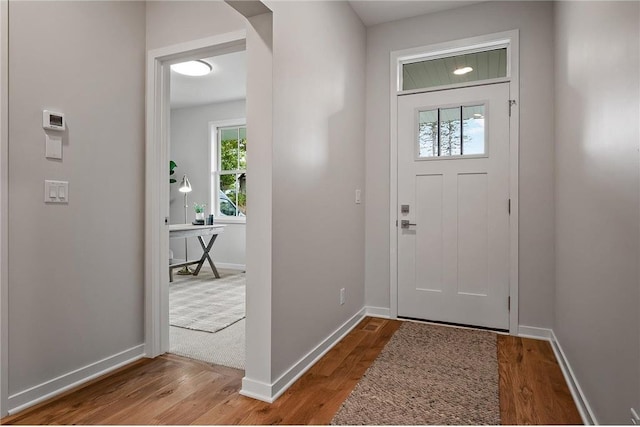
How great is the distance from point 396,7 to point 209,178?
13.4 feet

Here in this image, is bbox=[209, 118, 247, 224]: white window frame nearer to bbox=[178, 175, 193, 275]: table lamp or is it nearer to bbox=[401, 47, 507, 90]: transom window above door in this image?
bbox=[178, 175, 193, 275]: table lamp

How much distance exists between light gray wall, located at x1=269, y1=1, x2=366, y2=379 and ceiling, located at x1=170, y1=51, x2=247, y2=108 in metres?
1.61

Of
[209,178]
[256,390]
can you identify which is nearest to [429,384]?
[256,390]

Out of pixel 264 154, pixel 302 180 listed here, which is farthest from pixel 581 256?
pixel 264 154

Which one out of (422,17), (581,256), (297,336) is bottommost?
(297,336)

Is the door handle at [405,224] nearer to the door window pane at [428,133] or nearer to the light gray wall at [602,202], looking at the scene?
the door window pane at [428,133]

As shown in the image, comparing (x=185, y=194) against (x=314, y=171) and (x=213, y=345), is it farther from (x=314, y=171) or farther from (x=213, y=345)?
(x=314, y=171)

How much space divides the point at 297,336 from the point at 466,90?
237 cm

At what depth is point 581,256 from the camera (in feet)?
6.15

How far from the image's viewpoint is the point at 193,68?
165 inches

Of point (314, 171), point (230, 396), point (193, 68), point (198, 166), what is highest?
point (193, 68)

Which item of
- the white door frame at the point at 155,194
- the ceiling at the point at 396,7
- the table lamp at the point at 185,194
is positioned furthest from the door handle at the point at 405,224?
the table lamp at the point at 185,194

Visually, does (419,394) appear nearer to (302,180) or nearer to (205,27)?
(302,180)

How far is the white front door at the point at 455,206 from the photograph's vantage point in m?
2.95
